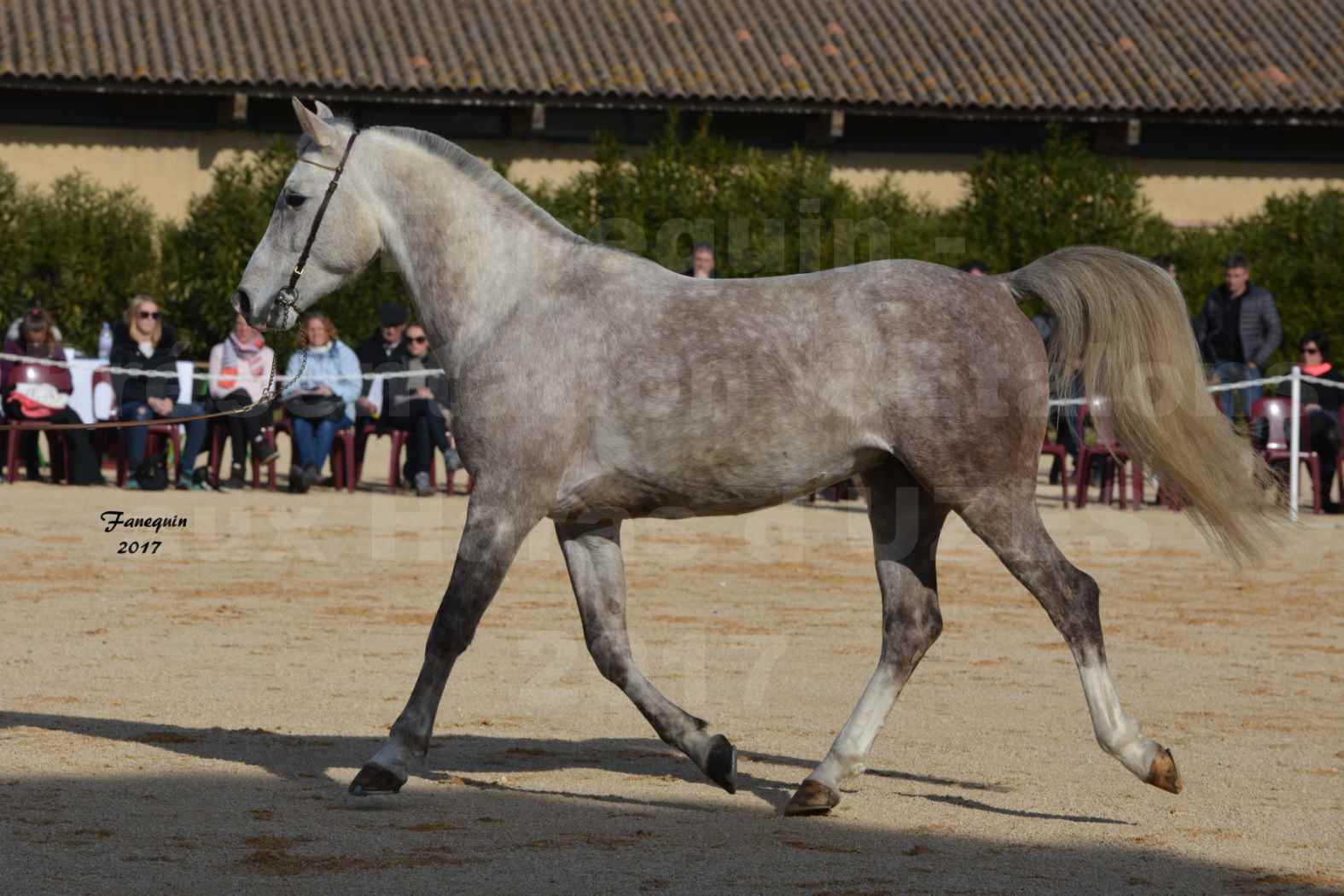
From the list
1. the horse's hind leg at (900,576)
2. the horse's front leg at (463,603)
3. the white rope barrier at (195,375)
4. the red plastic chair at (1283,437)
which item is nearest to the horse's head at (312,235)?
the horse's front leg at (463,603)

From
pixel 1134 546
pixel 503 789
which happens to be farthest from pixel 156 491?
pixel 503 789

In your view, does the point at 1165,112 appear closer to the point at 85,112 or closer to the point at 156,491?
the point at 85,112

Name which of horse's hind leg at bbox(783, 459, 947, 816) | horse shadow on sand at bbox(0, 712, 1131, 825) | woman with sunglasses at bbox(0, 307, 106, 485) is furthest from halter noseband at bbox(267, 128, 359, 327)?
woman with sunglasses at bbox(0, 307, 106, 485)

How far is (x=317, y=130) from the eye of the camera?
6.24 m

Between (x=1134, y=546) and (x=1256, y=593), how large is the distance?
8.06 ft

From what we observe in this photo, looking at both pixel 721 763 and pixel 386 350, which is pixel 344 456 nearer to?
pixel 386 350

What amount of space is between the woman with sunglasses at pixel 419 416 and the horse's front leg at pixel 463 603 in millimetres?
10571

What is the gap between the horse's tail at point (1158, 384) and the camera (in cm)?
616

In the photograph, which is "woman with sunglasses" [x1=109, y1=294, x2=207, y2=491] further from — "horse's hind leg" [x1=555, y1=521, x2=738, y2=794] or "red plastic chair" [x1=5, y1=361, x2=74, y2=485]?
"horse's hind leg" [x1=555, y1=521, x2=738, y2=794]

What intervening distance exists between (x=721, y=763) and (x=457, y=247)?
1.88m

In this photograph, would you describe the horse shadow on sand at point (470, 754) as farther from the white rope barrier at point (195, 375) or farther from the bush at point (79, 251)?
the bush at point (79, 251)

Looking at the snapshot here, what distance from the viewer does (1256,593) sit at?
11.7 m

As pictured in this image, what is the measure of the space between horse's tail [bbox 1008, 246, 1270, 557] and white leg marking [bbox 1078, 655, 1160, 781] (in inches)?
30.2

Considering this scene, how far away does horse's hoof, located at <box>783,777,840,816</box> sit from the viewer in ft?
18.9
